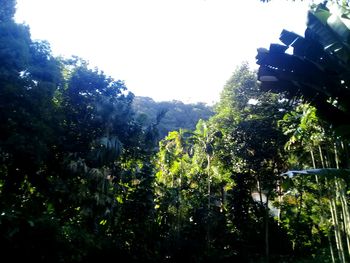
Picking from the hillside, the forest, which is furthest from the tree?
the hillside

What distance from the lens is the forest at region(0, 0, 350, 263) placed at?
195 inches

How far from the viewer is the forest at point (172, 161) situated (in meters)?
4.96

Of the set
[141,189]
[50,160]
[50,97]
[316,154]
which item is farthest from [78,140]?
[316,154]

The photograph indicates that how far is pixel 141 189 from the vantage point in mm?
9430

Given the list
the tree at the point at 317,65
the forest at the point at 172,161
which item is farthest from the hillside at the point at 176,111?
the tree at the point at 317,65

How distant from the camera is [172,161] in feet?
37.3

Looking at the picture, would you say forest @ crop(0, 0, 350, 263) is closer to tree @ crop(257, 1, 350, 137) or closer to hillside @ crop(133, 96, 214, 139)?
tree @ crop(257, 1, 350, 137)

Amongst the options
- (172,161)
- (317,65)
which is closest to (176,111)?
(172,161)

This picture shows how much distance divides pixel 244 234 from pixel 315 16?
8860mm

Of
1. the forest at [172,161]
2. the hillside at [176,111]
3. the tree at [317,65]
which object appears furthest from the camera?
the hillside at [176,111]

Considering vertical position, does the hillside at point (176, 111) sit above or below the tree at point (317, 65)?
above

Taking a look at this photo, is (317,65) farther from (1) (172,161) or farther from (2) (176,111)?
(2) (176,111)

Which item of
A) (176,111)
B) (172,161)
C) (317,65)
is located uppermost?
(176,111)

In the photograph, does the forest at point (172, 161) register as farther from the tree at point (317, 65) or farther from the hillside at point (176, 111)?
the hillside at point (176, 111)
